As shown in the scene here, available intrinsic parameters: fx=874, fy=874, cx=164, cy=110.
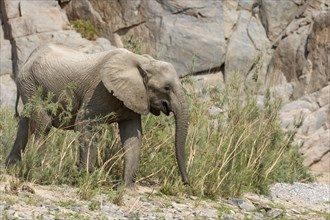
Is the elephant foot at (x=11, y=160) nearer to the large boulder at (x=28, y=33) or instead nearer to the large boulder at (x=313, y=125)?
the large boulder at (x=313, y=125)

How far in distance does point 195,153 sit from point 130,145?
3.32 feet

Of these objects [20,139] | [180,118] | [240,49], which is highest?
[180,118]

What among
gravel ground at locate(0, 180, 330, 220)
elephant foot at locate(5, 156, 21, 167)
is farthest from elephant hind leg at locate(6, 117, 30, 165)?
gravel ground at locate(0, 180, 330, 220)

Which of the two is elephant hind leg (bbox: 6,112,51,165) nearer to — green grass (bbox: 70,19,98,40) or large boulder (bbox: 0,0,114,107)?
large boulder (bbox: 0,0,114,107)

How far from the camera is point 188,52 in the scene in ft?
71.4

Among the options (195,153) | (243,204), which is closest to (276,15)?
(195,153)

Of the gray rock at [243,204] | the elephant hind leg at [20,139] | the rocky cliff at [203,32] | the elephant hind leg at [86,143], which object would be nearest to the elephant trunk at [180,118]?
the gray rock at [243,204]

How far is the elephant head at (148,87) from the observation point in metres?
9.60

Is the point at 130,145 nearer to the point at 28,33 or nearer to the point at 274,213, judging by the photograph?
the point at 274,213

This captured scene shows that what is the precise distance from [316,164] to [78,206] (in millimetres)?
8356

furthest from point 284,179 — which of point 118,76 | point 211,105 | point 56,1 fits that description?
point 56,1

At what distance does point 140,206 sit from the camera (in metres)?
8.66

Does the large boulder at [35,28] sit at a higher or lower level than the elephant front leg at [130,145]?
lower

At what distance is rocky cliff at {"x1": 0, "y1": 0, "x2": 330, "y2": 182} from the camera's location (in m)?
21.2
